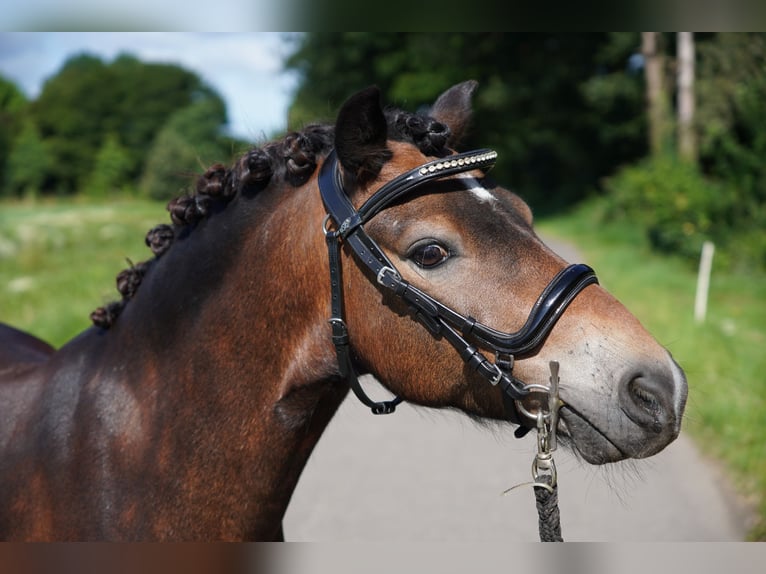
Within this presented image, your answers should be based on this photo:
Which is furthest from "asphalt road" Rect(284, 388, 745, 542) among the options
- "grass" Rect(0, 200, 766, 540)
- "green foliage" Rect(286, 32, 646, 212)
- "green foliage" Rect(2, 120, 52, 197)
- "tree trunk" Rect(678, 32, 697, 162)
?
"green foliage" Rect(2, 120, 52, 197)

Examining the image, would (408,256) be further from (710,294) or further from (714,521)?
(710,294)

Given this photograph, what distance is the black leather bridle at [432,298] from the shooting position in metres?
1.82

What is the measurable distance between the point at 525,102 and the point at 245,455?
30510 mm

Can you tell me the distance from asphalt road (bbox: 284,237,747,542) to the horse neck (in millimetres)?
2067

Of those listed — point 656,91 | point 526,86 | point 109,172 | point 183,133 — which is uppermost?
point 656,91

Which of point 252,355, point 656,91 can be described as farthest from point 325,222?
point 656,91

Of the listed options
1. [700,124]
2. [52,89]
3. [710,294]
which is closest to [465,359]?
[710,294]

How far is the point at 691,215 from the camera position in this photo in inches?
610

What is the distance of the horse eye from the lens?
6.28ft

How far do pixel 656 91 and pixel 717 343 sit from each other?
15.4 m

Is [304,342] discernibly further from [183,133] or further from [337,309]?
[183,133]

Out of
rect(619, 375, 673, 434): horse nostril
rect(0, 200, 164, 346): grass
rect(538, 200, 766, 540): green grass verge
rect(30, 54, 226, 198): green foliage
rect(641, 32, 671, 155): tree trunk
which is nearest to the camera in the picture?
rect(619, 375, 673, 434): horse nostril

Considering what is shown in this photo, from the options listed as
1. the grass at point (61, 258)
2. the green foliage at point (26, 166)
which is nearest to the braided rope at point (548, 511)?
the grass at point (61, 258)

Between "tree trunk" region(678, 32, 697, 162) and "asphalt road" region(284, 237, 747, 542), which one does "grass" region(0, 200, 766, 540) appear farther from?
"tree trunk" region(678, 32, 697, 162)
